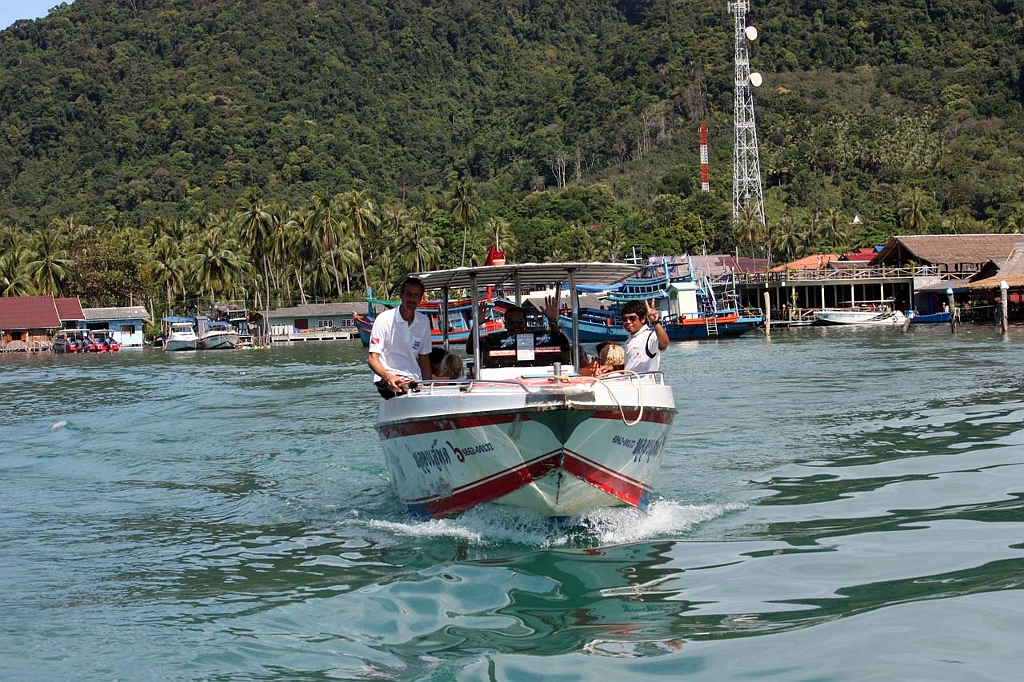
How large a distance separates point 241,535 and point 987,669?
7.92 m

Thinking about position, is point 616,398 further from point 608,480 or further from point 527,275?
point 527,275

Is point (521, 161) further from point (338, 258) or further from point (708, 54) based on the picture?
point (338, 258)

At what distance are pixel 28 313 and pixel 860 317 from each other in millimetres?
58497

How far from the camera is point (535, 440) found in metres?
10.2

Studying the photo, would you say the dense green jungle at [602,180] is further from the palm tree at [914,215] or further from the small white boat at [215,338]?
the small white boat at [215,338]

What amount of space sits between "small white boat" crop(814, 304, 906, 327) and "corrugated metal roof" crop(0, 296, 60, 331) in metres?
54.2

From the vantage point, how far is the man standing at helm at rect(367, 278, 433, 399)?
11.6 metres

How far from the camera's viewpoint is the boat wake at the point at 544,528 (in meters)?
10.8

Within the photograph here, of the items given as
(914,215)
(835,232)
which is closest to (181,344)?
(835,232)

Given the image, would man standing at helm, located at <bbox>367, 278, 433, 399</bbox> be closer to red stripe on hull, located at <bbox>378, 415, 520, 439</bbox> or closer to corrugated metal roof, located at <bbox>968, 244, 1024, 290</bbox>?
red stripe on hull, located at <bbox>378, 415, 520, 439</bbox>

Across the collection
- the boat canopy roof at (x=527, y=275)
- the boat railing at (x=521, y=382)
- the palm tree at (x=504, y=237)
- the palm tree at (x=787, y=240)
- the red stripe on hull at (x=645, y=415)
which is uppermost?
the palm tree at (x=504, y=237)

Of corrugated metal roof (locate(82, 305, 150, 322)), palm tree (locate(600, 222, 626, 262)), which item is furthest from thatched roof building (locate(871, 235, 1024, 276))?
corrugated metal roof (locate(82, 305, 150, 322))

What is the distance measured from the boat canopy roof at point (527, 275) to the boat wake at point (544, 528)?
2.55 m

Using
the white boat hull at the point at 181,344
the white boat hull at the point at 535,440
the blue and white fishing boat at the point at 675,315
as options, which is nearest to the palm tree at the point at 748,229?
the blue and white fishing boat at the point at 675,315
